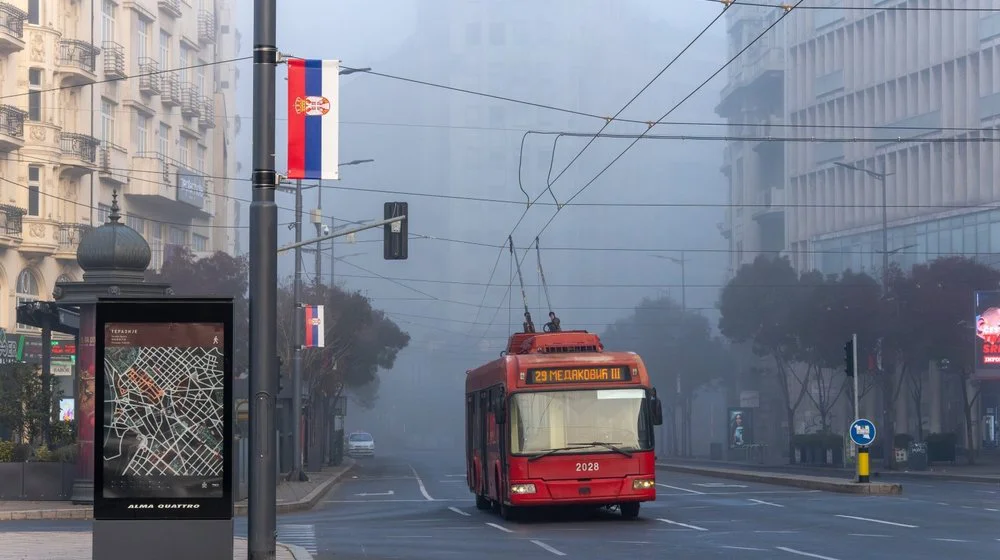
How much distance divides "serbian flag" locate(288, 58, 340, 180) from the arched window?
151 ft

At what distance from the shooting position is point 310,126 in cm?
1408

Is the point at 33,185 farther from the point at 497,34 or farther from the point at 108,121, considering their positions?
the point at 497,34

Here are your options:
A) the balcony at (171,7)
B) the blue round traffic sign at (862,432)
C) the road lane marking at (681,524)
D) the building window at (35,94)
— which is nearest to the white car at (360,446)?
the balcony at (171,7)

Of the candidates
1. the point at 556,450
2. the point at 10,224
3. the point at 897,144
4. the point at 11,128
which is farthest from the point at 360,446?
the point at 556,450

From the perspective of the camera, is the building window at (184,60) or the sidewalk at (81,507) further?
the building window at (184,60)

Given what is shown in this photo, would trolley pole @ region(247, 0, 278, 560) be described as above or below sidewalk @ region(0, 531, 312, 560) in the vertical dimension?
above

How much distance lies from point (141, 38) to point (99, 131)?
8.04 metres

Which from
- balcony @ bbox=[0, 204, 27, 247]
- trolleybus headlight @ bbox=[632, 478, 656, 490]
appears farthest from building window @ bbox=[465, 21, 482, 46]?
trolleybus headlight @ bbox=[632, 478, 656, 490]

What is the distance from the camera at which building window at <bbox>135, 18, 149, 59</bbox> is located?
71875mm

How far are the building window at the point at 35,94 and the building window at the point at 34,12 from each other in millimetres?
2271

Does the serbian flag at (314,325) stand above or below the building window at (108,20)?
below

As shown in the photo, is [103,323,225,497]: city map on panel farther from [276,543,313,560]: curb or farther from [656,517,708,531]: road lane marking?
[656,517,708,531]: road lane marking

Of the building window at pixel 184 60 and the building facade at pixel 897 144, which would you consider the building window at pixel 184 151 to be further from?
the building facade at pixel 897 144

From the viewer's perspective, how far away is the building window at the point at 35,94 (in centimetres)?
5914
